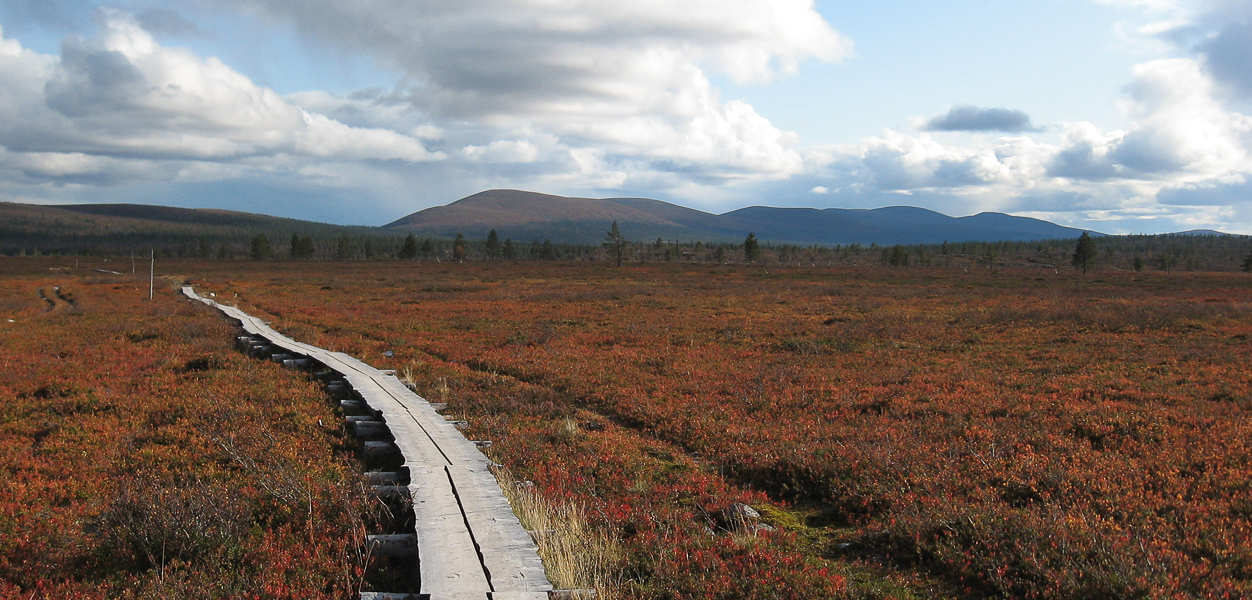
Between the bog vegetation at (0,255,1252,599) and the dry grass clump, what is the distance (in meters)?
0.06

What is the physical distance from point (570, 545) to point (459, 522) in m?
1.35

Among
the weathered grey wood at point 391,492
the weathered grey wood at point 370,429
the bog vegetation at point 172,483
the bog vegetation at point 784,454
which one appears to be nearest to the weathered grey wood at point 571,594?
the bog vegetation at point 784,454

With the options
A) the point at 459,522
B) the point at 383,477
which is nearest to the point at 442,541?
the point at 459,522

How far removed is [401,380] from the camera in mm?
16516

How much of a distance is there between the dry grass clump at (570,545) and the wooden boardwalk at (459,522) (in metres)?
0.14

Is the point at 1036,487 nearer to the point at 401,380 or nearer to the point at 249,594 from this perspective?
the point at 249,594

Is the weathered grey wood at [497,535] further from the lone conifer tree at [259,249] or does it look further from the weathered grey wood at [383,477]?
the lone conifer tree at [259,249]

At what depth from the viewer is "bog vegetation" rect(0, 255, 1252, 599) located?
6.40 m

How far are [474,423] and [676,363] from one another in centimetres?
830

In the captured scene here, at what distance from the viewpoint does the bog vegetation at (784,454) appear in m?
6.40

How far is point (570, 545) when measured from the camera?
20.9 feet

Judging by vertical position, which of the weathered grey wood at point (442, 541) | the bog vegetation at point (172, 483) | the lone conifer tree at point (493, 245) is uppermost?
the lone conifer tree at point (493, 245)

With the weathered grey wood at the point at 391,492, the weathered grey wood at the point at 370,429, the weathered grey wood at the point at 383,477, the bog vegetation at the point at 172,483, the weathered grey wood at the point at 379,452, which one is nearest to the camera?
the bog vegetation at the point at 172,483

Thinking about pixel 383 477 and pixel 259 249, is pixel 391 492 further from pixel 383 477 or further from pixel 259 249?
pixel 259 249
